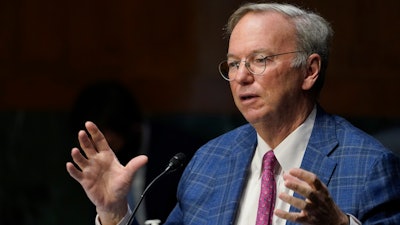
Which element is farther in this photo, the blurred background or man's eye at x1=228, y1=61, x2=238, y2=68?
the blurred background

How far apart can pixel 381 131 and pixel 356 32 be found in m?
0.54

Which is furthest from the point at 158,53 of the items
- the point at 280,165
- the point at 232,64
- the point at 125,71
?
the point at 280,165

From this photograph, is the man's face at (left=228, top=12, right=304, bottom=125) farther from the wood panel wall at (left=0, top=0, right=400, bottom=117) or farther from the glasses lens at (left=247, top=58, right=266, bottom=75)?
the wood panel wall at (left=0, top=0, right=400, bottom=117)

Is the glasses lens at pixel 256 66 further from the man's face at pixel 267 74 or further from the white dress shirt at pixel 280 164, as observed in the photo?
the white dress shirt at pixel 280 164

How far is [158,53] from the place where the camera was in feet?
16.2

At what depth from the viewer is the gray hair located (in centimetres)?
282

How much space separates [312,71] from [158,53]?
84.8 inches

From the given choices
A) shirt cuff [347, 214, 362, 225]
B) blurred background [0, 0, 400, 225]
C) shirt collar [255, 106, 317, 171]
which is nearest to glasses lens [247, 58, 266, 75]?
shirt collar [255, 106, 317, 171]

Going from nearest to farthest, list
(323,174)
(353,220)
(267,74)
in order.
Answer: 1. (353,220)
2. (323,174)
3. (267,74)

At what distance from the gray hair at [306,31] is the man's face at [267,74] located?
0.07ft

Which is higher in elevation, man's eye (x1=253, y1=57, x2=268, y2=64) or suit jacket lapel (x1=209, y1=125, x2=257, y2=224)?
man's eye (x1=253, y1=57, x2=268, y2=64)

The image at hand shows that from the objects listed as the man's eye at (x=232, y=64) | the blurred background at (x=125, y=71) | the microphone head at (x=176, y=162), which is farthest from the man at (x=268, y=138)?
the blurred background at (x=125, y=71)

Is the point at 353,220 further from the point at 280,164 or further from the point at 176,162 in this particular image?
the point at 176,162

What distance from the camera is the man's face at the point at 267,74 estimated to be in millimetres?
2764
